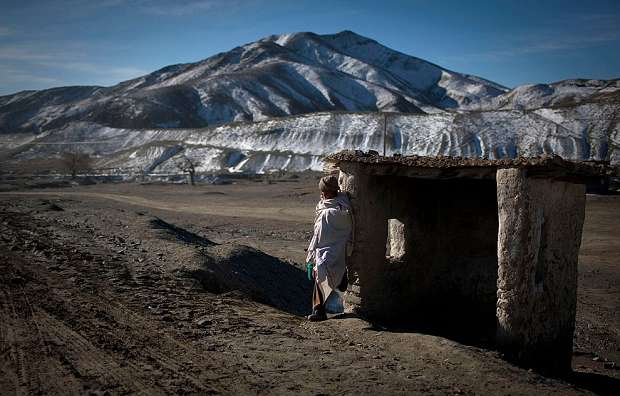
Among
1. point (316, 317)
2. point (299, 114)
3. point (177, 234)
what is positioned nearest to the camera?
point (316, 317)

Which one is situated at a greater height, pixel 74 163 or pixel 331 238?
pixel 74 163

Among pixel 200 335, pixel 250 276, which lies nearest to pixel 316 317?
pixel 200 335

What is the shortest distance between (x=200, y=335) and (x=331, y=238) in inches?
80.9

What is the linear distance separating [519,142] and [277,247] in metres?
34.0

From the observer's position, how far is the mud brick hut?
627cm

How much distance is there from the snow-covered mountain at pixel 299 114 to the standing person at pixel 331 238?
3354 cm

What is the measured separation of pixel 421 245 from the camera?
8.73 metres

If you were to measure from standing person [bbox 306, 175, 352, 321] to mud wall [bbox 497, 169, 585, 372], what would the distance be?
1.93 meters

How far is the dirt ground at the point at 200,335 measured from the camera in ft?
16.2

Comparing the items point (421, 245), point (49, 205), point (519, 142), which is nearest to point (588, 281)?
point (421, 245)

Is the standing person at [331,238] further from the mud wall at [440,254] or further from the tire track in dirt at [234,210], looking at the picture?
the tire track in dirt at [234,210]

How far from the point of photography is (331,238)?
702 cm

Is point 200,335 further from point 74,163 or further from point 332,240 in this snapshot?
point 74,163

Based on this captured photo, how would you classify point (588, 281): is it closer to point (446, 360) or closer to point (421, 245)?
point (421, 245)
